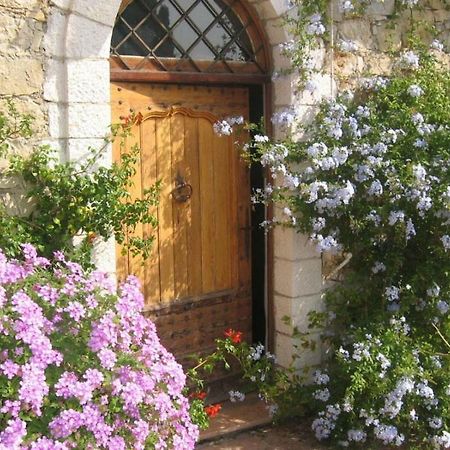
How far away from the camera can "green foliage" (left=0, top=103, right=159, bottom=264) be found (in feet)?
12.3

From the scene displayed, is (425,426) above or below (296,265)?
below

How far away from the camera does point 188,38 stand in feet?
15.3

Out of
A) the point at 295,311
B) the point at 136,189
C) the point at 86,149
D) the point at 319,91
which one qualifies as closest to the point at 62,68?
the point at 86,149

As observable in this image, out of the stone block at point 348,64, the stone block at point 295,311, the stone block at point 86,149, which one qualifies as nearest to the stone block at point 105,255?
the stone block at point 86,149

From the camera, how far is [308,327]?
497cm

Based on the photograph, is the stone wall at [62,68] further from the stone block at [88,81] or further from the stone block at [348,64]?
the stone block at [348,64]

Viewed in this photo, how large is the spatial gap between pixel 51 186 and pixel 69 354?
105 centimetres

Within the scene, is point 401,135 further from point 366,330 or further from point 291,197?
point 366,330

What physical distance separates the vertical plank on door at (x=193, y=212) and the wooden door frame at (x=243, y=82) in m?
0.27

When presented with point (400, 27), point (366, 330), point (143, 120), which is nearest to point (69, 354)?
point (143, 120)

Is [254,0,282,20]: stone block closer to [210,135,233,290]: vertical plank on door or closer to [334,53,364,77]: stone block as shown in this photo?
[334,53,364,77]: stone block

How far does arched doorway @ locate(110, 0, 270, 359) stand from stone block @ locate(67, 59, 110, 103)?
0.91 feet

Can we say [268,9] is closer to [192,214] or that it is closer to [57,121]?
[192,214]

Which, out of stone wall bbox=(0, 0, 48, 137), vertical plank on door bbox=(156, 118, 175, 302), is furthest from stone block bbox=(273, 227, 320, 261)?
stone wall bbox=(0, 0, 48, 137)
